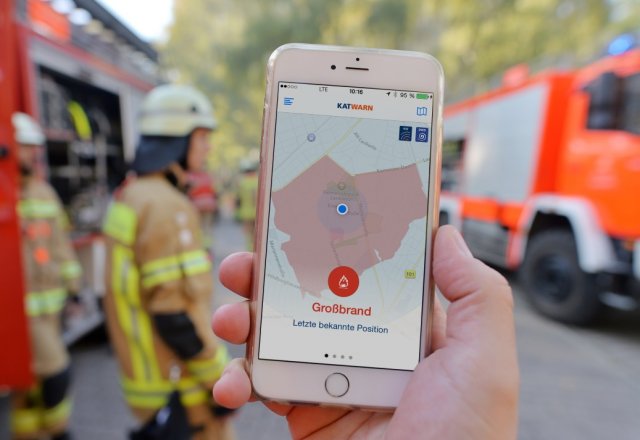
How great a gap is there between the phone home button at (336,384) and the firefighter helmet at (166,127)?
1302mm

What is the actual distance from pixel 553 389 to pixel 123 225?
141 inches

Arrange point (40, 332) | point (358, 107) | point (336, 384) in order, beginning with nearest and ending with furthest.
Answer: point (336, 384)
point (358, 107)
point (40, 332)

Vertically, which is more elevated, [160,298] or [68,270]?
[160,298]

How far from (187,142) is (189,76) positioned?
1801 centimetres

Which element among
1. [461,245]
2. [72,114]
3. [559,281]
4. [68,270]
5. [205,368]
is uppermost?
[72,114]

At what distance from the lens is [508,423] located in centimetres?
104

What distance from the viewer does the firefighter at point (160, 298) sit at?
185 cm

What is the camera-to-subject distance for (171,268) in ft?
6.09

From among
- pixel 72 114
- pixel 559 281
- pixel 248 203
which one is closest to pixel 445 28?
pixel 248 203

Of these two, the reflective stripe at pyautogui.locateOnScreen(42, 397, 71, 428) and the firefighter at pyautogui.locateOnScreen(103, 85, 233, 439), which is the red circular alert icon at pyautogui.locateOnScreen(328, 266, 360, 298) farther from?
the reflective stripe at pyautogui.locateOnScreen(42, 397, 71, 428)

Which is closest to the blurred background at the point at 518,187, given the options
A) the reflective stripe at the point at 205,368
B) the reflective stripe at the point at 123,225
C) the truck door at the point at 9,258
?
the truck door at the point at 9,258

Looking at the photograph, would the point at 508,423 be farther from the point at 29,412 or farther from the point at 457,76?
Result: the point at 457,76

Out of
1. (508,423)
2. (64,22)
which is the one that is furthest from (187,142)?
(64,22)

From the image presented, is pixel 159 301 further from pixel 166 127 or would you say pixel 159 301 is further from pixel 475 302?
pixel 475 302
